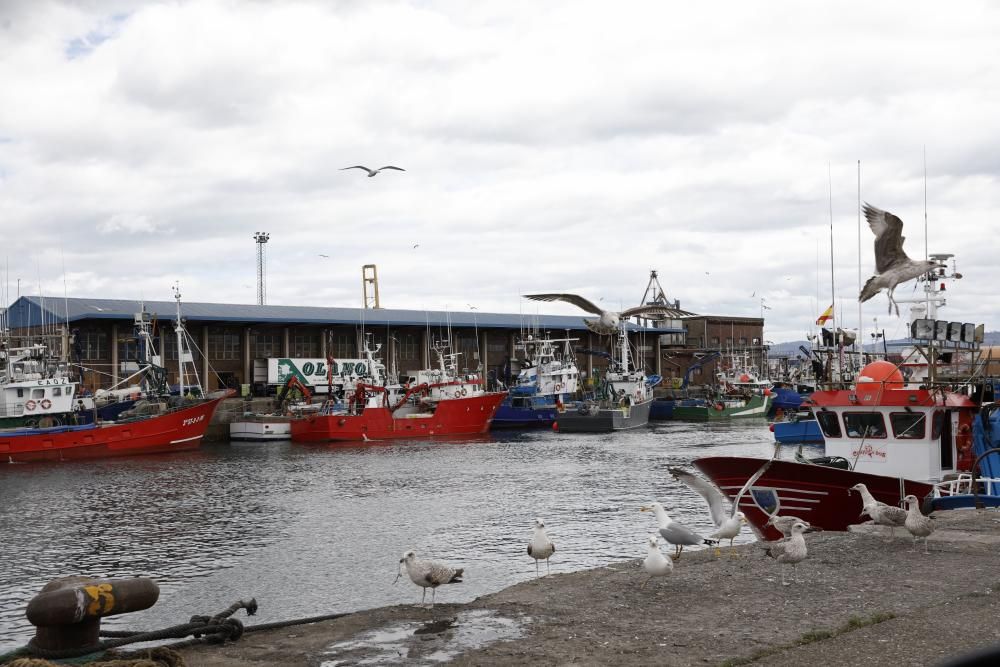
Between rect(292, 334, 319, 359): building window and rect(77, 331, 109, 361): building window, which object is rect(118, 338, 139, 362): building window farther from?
rect(292, 334, 319, 359): building window

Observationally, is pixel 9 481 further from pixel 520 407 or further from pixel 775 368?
pixel 775 368

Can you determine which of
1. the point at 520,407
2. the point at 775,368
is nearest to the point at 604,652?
the point at 520,407

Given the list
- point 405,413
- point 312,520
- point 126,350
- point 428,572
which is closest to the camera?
point 428,572

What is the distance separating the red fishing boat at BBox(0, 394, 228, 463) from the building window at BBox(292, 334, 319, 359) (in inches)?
738

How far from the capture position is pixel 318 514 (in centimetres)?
2491

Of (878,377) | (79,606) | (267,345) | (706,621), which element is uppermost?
(267,345)

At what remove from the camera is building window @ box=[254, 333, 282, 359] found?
67.5 metres

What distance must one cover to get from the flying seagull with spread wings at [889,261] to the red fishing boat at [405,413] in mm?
39665

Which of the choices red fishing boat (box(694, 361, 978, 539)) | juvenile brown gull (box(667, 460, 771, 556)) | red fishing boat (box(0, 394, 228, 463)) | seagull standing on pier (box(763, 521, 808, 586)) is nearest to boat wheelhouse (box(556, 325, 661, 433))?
red fishing boat (box(0, 394, 228, 463))

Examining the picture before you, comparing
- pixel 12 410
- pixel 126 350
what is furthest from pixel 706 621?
pixel 126 350

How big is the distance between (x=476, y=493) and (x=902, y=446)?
46.6ft

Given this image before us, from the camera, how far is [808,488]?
15531mm

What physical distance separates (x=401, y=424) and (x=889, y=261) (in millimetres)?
40694

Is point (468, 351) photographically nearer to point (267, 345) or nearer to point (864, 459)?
point (267, 345)
